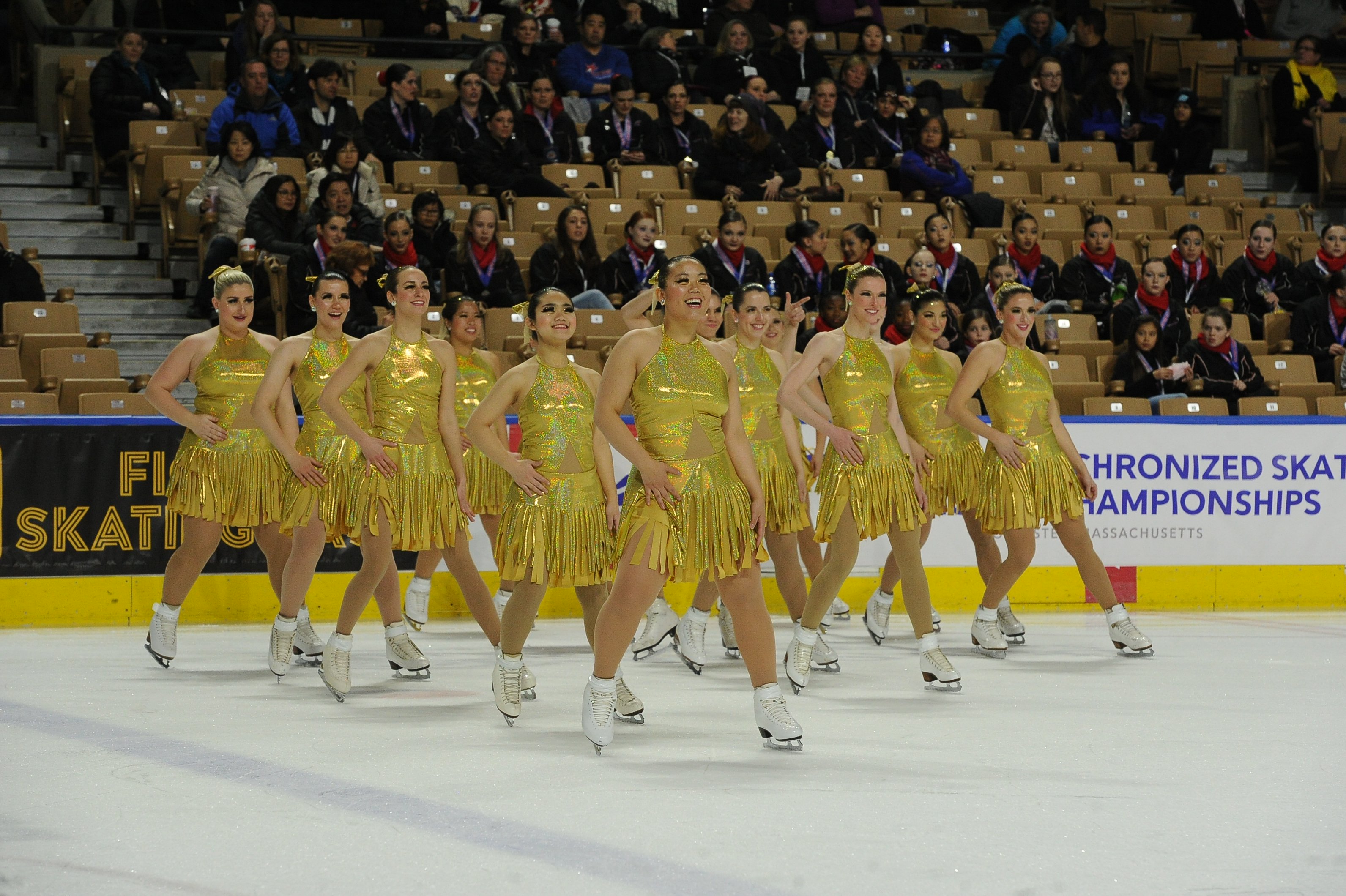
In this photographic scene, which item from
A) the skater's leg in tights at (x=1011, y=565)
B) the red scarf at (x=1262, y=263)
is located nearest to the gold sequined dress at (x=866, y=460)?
the skater's leg in tights at (x=1011, y=565)

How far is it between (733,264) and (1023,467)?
3.88 meters

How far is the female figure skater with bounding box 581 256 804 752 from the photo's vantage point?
16.0ft

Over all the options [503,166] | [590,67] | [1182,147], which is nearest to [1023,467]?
[503,166]

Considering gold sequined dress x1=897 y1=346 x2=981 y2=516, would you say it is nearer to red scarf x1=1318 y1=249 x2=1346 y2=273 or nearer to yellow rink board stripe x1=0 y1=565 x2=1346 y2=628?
yellow rink board stripe x1=0 y1=565 x2=1346 y2=628

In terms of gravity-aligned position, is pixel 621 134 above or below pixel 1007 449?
above

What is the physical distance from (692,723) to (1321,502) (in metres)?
5.87

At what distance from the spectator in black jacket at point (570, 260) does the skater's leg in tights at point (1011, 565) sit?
3974mm

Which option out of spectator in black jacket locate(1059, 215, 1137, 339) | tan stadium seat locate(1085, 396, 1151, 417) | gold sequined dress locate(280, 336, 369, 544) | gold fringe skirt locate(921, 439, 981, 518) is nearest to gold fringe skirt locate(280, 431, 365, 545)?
gold sequined dress locate(280, 336, 369, 544)

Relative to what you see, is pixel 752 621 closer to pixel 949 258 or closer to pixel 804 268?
pixel 804 268

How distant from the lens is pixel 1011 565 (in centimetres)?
752

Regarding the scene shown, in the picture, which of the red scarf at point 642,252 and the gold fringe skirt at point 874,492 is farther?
the red scarf at point 642,252

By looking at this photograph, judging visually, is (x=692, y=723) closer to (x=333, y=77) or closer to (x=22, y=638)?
(x=22, y=638)

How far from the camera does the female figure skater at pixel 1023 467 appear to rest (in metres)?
7.33

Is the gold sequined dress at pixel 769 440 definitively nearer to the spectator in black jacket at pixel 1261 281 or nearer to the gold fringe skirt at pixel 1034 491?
the gold fringe skirt at pixel 1034 491
